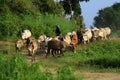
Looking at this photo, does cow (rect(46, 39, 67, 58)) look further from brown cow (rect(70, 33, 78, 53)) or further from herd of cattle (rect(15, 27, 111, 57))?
brown cow (rect(70, 33, 78, 53))

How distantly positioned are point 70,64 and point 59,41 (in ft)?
9.40

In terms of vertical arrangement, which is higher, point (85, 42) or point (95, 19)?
point (95, 19)

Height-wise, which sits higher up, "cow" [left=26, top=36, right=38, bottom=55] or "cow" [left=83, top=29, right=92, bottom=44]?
"cow" [left=83, top=29, right=92, bottom=44]

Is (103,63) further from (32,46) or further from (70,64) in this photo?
(32,46)

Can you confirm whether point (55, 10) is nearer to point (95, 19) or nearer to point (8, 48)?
point (8, 48)

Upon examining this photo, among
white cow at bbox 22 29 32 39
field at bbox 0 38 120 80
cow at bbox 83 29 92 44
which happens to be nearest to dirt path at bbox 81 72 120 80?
field at bbox 0 38 120 80

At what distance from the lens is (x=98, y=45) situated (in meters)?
27.2

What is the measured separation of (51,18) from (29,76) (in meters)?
24.2

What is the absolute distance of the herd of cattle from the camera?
2497 cm

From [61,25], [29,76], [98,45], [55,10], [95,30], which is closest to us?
[29,76]

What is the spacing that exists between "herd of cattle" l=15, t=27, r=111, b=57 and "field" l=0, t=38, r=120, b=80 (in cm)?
39

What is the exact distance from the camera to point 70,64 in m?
22.5

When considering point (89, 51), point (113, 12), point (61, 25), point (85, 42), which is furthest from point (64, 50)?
point (113, 12)

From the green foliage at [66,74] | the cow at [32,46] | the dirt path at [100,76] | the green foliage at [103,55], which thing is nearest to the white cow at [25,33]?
the green foliage at [103,55]
